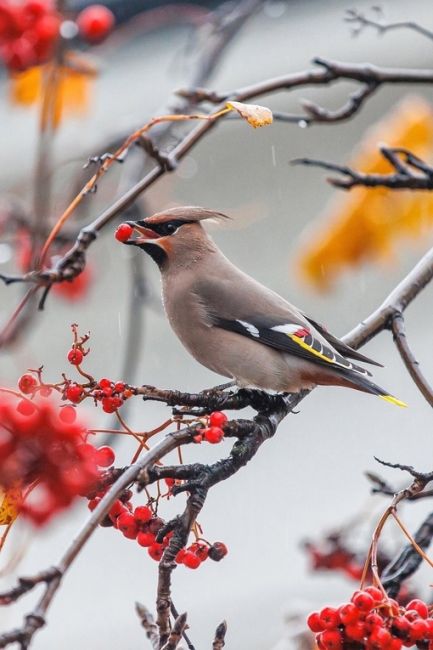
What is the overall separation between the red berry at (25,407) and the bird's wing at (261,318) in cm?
95

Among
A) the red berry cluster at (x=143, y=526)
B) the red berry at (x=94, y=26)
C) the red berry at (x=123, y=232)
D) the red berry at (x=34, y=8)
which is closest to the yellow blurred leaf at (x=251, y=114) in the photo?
the red berry at (x=123, y=232)

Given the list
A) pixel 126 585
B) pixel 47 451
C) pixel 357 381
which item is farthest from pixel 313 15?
pixel 47 451

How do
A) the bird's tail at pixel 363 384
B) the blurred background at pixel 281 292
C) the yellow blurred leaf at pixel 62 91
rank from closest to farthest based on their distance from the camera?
the bird's tail at pixel 363 384 < the yellow blurred leaf at pixel 62 91 < the blurred background at pixel 281 292

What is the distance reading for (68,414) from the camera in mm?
1363

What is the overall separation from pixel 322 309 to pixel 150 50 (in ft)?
5.51

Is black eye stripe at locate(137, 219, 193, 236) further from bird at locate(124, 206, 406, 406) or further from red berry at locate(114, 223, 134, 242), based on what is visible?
red berry at locate(114, 223, 134, 242)

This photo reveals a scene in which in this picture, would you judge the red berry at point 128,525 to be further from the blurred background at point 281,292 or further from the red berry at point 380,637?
the blurred background at point 281,292

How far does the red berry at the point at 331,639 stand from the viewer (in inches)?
58.2

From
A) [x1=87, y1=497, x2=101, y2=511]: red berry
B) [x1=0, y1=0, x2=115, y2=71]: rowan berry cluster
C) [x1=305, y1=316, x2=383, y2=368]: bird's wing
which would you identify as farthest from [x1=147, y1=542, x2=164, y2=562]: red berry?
[x1=0, y1=0, x2=115, y2=71]: rowan berry cluster

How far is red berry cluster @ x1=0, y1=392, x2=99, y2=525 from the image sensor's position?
4.23ft

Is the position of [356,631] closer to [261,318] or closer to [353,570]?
[261,318]

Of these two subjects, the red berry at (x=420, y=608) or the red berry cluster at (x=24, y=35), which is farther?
the red berry cluster at (x=24, y=35)

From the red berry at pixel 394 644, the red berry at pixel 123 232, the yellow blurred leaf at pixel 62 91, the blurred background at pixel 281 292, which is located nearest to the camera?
the red berry at pixel 394 644

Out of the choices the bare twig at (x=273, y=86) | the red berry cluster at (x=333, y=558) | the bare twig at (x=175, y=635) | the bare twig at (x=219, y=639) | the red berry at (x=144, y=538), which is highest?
the bare twig at (x=273, y=86)
